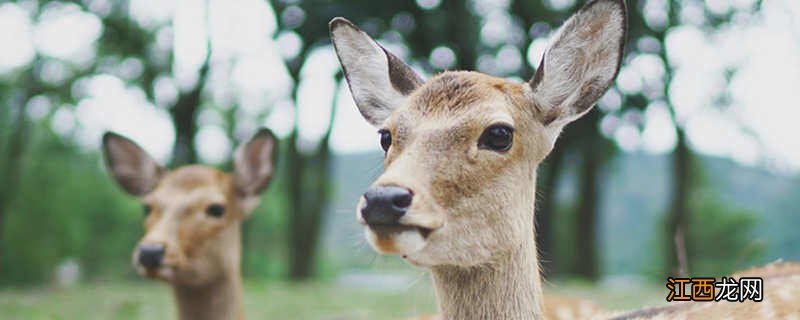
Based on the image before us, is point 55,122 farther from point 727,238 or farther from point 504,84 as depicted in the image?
point 504,84

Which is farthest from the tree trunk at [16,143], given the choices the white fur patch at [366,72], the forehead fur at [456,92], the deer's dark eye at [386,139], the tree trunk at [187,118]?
the forehead fur at [456,92]

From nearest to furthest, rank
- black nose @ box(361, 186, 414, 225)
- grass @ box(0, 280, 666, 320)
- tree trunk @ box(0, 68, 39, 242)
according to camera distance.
Result: black nose @ box(361, 186, 414, 225), grass @ box(0, 280, 666, 320), tree trunk @ box(0, 68, 39, 242)

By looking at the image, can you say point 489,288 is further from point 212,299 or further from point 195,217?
point 195,217

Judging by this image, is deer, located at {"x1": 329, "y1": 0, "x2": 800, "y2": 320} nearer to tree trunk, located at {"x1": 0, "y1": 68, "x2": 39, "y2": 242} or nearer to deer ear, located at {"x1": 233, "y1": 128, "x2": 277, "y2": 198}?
deer ear, located at {"x1": 233, "y1": 128, "x2": 277, "y2": 198}

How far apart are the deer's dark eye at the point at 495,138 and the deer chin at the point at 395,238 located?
42 cm

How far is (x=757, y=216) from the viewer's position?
19047 mm

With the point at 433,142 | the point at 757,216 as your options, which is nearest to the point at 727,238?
the point at 757,216

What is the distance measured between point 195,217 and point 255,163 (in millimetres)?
654

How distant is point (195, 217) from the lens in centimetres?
454

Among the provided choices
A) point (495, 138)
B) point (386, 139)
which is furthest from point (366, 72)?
point (495, 138)

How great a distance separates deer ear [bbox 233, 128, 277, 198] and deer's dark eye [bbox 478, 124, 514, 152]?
2810 millimetres

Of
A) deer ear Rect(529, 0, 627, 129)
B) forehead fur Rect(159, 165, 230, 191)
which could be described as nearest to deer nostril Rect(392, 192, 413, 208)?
deer ear Rect(529, 0, 627, 129)

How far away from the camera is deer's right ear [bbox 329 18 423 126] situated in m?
2.87

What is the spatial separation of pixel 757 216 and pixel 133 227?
765 inches
